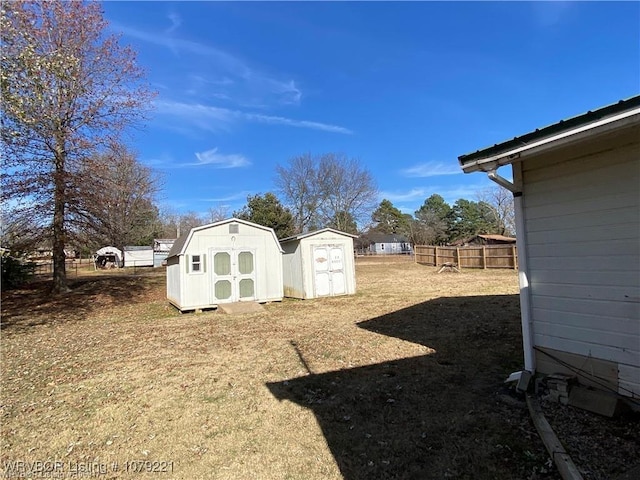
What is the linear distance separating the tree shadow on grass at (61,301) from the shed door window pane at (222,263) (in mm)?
4004

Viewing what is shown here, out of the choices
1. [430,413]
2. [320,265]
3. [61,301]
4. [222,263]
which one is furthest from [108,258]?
[430,413]

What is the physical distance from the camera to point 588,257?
3.30 meters

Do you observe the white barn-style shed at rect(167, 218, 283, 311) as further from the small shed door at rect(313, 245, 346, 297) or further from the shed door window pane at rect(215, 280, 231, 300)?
the small shed door at rect(313, 245, 346, 297)

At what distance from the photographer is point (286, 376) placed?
4.74 m

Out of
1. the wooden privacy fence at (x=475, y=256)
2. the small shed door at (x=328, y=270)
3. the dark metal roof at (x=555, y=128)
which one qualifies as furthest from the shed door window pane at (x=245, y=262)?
the wooden privacy fence at (x=475, y=256)

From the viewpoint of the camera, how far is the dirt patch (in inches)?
109

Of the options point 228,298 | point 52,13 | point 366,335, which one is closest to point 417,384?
point 366,335

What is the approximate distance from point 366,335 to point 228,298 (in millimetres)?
5979

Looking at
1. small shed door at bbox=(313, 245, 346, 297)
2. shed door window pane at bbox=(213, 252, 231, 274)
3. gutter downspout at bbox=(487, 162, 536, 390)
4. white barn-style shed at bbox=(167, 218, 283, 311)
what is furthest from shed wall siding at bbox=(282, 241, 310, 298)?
gutter downspout at bbox=(487, 162, 536, 390)

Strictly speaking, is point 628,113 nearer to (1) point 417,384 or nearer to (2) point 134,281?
(1) point 417,384

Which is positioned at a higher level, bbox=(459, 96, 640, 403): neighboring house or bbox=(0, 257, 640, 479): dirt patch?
bbox=(459, 96, 640, 403): neighboring house

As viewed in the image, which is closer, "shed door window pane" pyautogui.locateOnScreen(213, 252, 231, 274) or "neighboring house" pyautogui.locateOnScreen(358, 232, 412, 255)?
"shed door window pane" pyautogui.locateOnScreen(213, 252, 231, 274)

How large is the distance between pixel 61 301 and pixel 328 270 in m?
9.70

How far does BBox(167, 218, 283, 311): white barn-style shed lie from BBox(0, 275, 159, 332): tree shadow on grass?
284cm
